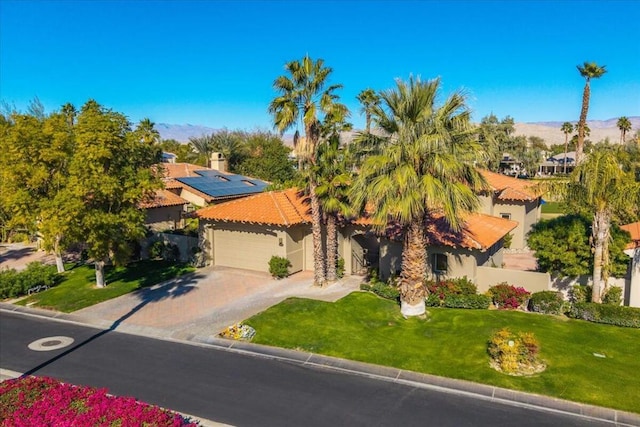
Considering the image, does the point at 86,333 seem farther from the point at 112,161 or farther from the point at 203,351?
the point at 112,161

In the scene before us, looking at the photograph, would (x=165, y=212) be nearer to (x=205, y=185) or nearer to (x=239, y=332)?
(x=205, y=185)

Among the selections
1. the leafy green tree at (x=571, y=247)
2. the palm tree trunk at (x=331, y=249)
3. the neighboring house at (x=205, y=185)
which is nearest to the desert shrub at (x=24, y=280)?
the neighboring house at (x=205, y=185)

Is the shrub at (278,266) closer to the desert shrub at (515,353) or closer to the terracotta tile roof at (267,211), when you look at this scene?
the terracotta tile roof at (267,211)

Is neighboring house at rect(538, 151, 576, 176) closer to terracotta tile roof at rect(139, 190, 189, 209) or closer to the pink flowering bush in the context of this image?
terracotta tile roof at rect(139, 190, 189, 209)

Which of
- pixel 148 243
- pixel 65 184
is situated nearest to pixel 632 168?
pixel 65 184

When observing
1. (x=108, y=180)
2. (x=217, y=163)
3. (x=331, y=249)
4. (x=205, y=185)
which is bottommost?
(x=331, y=249)

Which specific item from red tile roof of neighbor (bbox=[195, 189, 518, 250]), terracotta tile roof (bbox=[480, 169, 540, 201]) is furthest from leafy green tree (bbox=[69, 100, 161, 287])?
terracotta tile roof (bbox=[480, 169, 540, 201])

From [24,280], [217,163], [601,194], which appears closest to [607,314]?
[601,194]
